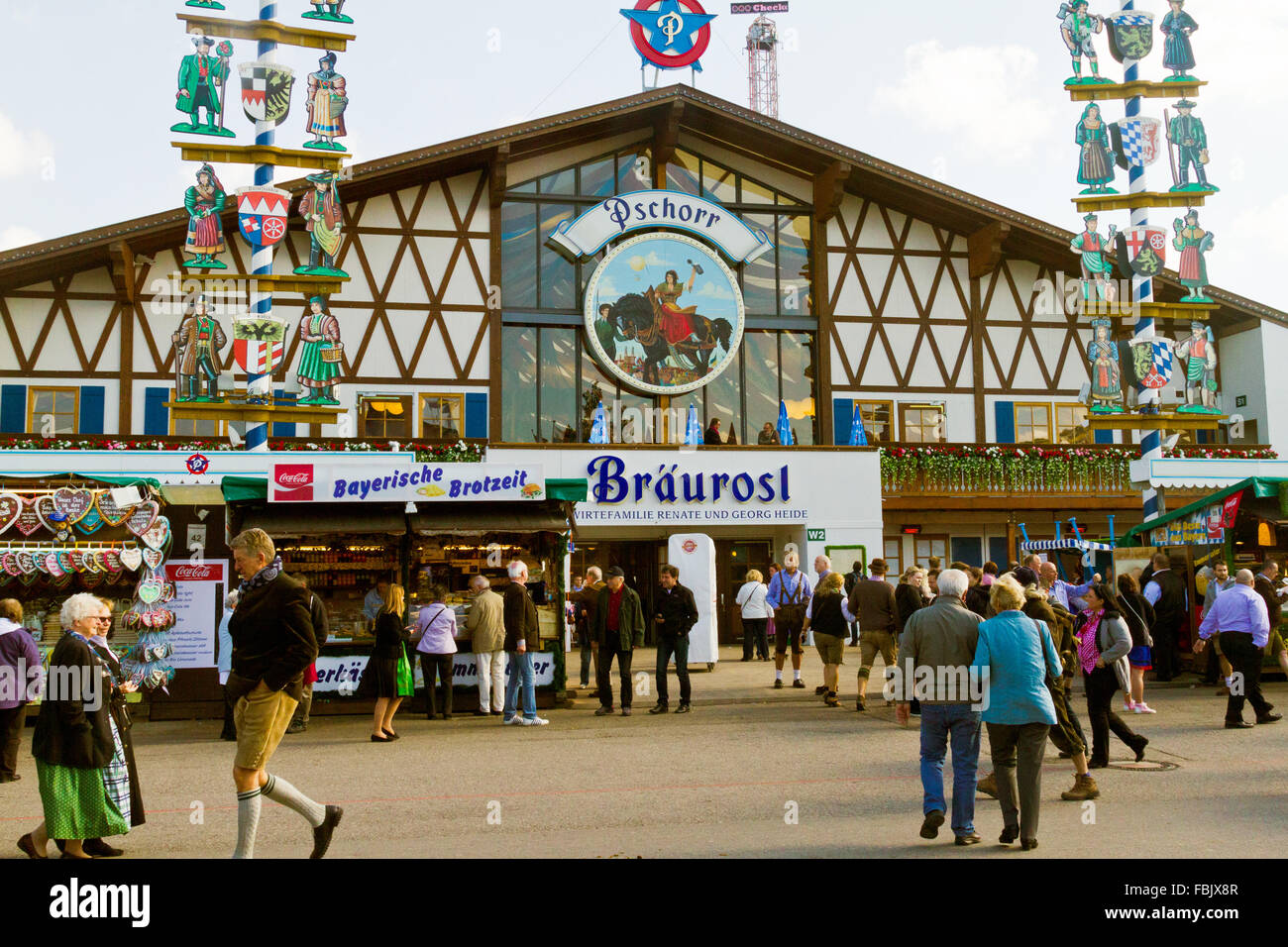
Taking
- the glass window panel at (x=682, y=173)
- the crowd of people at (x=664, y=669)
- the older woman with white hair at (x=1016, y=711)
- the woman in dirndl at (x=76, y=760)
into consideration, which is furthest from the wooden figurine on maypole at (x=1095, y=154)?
the woman in dirndl at (x=76, y=760)

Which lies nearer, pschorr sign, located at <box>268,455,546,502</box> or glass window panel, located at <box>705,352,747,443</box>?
pschorr sign, located at <box>268,455,546,502</box>

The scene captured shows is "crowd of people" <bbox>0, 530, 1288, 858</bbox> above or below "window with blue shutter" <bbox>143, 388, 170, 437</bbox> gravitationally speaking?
below

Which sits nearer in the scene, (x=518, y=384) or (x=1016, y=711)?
(x=1016, y=711)

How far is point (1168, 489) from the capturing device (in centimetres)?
2636

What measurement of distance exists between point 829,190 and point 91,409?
1698 cm

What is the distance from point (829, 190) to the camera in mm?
27281

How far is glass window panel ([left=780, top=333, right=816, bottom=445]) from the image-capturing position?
27.2 meters

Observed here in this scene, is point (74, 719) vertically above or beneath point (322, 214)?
beneath


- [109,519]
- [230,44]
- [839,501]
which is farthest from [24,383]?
[839,501]

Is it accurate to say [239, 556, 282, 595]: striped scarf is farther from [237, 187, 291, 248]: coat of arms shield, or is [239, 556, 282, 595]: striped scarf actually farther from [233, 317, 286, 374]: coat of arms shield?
[237, 187, 291, 248]: coat of arms shield

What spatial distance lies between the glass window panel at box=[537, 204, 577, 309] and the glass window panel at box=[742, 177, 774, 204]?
473 centimetres

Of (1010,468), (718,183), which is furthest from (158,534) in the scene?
(1010,468)

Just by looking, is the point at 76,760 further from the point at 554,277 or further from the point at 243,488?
the point at 554,277

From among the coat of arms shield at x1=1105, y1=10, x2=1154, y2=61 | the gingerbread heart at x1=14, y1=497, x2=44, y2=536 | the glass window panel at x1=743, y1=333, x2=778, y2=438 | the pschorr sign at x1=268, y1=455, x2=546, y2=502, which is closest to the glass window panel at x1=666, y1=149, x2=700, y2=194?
the glass window panel at x1=743, y1=333, x2=778, y2=438
